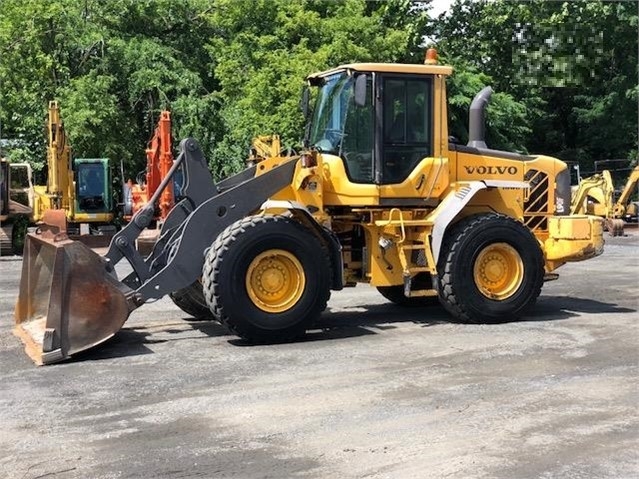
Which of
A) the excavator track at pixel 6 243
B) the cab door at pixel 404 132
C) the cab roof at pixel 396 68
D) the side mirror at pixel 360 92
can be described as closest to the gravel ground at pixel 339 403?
the cab door at pixel 404 132

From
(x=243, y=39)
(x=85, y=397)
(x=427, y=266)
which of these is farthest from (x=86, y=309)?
(x=243, y=39)

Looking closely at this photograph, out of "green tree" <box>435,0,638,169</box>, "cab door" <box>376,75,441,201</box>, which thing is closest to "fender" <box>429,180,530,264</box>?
"cab door" <box>376,75,441,201</box>

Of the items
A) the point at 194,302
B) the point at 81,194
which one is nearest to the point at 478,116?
the point at 194,302

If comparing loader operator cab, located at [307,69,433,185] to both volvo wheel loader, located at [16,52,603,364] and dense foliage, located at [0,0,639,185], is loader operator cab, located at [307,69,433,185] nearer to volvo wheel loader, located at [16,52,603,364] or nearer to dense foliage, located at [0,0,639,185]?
volvo wheel loader, located at [16,52,603,364]

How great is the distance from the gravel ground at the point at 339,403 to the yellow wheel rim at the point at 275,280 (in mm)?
446

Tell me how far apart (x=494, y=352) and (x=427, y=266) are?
5.58 ft

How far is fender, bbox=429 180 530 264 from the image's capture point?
8734 mm

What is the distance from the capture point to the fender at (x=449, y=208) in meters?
8.73

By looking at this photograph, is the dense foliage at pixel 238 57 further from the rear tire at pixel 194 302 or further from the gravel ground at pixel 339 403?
the gravel ground at pixel 339 403

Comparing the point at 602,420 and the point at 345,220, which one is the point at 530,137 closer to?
the point at 345,220

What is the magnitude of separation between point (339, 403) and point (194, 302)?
3.71 m

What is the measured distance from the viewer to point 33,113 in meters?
24.8

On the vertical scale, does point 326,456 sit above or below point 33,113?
below

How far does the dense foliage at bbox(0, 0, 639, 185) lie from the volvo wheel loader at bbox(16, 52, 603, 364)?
13.2 m
